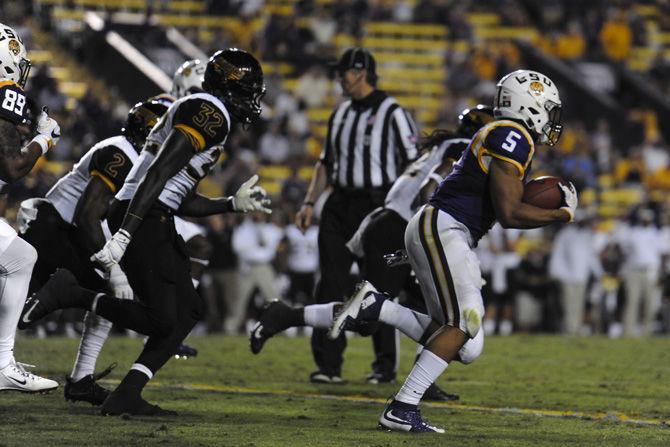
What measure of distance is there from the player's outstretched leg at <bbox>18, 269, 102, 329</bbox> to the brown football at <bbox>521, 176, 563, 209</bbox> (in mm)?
2058

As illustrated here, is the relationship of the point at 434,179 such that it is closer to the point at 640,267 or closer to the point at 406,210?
the point at 406,210

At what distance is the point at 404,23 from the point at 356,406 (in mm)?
14255

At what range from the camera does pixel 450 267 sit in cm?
575

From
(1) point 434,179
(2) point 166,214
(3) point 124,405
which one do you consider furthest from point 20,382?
(1) point 434,179

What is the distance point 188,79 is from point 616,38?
47.9 feet

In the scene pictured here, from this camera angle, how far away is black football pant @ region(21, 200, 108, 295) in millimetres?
6613

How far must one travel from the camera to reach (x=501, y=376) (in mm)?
8742

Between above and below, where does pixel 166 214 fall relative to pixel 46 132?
below

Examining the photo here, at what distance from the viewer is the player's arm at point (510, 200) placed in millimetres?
5594

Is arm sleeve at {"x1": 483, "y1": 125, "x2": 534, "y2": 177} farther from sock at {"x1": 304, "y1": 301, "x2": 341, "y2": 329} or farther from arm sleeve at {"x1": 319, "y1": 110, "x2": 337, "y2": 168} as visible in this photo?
arm sleeve at {"x1": 319, "y1": 110, "x2": 337, "y2": 168}

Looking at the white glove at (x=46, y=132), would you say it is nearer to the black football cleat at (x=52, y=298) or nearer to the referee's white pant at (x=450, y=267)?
the black football cleat at (x=52, y=298)

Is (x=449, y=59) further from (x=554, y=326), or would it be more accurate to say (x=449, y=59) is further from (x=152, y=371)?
(x=152, y=371)

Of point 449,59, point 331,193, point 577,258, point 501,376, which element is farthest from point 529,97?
point 449,59

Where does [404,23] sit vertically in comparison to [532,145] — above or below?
above
